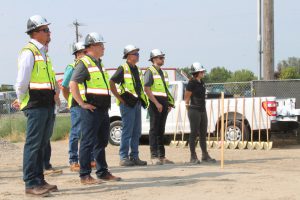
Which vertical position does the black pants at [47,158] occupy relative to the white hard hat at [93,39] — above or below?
below

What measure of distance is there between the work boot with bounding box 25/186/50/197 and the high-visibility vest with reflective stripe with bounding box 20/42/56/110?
0.96 metres

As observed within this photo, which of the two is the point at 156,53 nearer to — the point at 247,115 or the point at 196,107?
the point at 196,107

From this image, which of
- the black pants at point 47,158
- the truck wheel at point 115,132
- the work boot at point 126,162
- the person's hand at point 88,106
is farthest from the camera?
the truck wheel at point 115,132

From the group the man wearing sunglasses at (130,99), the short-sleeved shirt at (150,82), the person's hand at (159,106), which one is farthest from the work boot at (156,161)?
the short-sleeved shirt at (150,82)

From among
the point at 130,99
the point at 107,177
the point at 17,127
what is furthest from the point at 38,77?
the point at 17,127

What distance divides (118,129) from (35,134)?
9.13 m

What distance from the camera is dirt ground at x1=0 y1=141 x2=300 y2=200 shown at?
21.9 ft

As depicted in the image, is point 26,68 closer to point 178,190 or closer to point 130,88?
point 178,190

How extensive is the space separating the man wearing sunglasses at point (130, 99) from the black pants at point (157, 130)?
0.32 metres

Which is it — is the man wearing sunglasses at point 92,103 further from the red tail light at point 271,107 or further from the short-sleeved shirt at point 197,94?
the red tail light at point 271,107

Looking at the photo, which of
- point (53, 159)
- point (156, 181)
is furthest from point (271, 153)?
point (156, 181)

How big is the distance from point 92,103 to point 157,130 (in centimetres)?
287

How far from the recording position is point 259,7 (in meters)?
18.7

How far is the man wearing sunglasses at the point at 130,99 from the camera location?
9.51m
